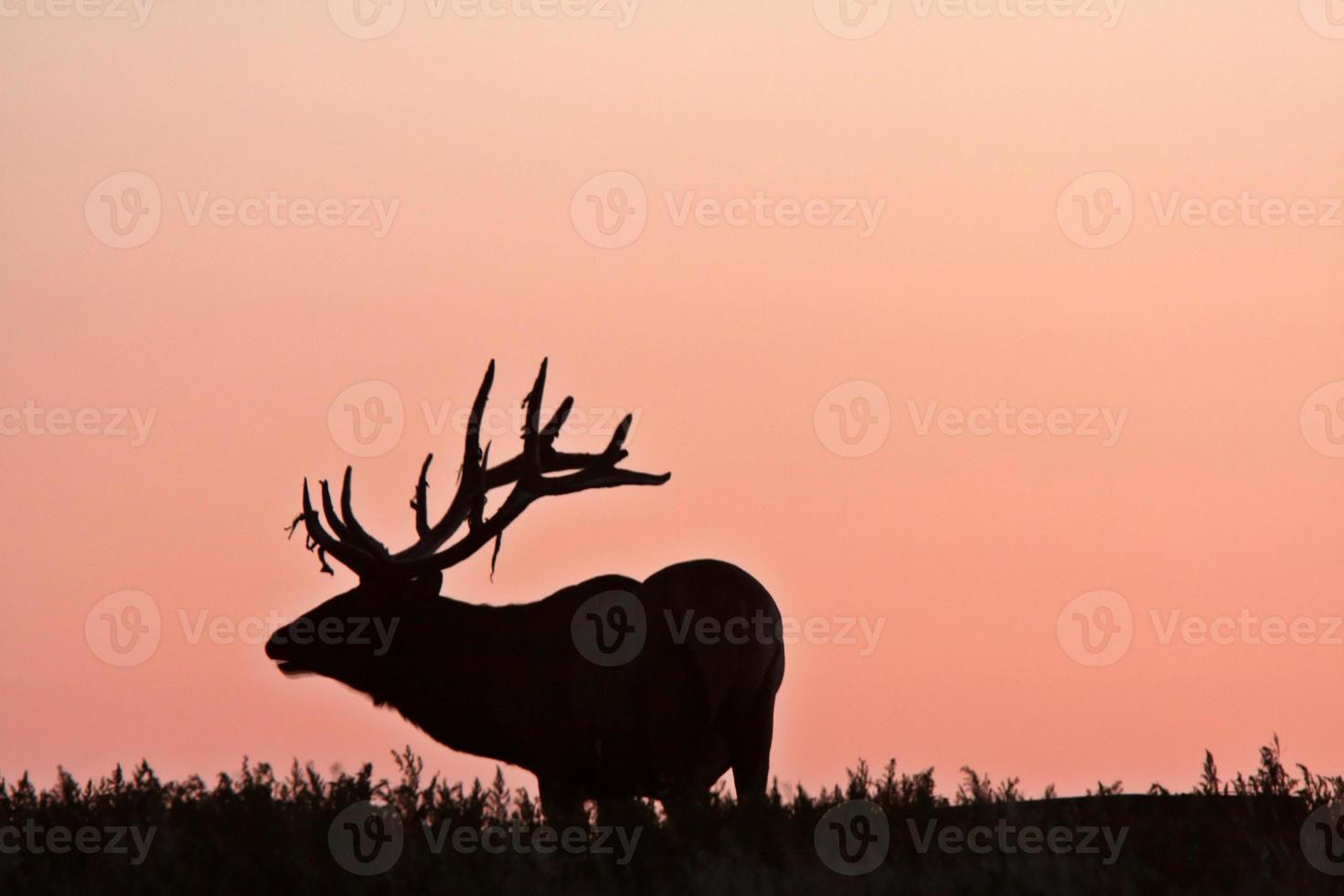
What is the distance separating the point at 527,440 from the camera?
15820 mm

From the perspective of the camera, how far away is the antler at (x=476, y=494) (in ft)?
50.3

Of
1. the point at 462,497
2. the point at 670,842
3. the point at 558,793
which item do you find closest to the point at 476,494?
the point at 462,497

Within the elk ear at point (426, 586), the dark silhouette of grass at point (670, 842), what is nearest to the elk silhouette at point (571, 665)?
the elk ear at point (426, 586)

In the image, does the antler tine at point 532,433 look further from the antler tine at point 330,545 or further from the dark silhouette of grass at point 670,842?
the dark silhouette of grass at point 670,842

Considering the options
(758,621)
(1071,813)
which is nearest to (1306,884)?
(1071,813)

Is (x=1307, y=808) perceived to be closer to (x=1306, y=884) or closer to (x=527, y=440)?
(x=1306, y=884)

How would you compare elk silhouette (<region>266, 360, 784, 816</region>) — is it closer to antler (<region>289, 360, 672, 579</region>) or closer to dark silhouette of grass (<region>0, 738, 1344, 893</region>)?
antler (<region>289, 360, 672, 579</region>)

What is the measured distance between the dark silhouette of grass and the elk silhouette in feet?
10.3

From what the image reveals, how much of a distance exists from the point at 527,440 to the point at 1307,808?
704 centimetres

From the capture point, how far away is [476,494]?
1561 centimetres

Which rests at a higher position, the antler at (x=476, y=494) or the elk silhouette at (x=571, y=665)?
the antler at (x=476, y=494)

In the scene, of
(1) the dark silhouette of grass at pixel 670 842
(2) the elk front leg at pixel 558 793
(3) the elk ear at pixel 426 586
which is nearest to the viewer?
(1) the dark silhouette of grass at pixel 670 842

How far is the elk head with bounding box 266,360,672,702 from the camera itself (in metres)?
15.1

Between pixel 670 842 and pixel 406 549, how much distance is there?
6.40 m
